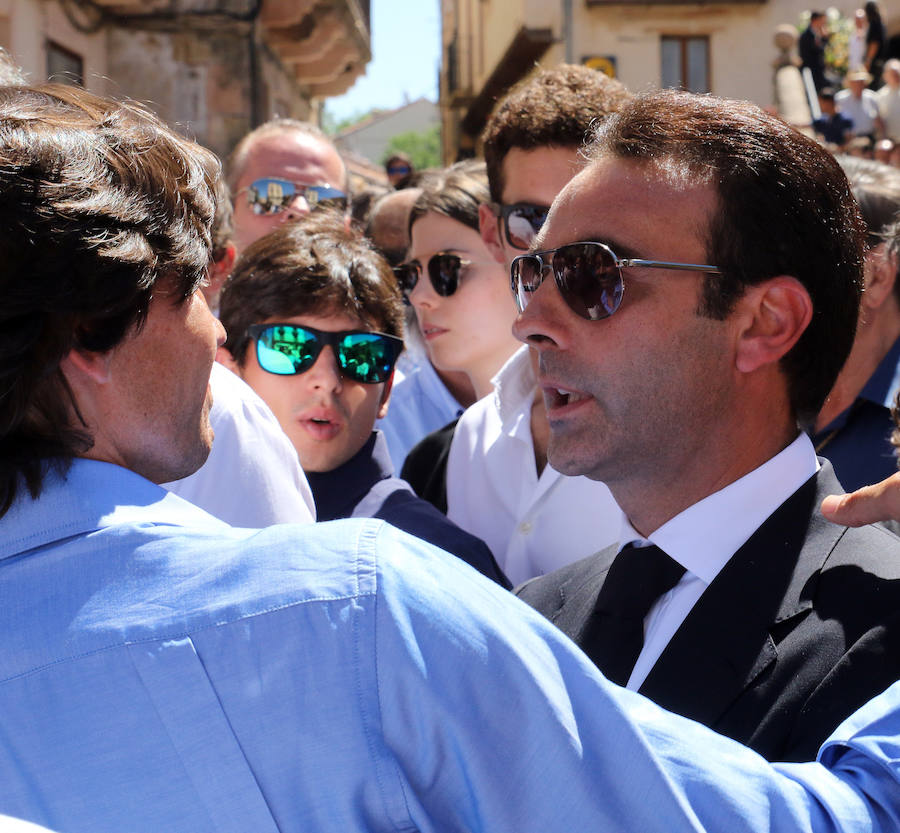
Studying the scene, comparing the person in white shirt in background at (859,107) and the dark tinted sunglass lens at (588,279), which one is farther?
the person in white shirt in background at (859,107)

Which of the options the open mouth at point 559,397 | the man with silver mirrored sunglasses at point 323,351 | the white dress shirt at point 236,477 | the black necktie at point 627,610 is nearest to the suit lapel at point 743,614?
the black necktie at point 627,610

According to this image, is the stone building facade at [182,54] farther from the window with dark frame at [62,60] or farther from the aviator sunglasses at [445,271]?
the aviator sunglasses at [445,271]

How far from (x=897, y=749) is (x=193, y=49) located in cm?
903

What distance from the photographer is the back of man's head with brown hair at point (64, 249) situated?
118 cm

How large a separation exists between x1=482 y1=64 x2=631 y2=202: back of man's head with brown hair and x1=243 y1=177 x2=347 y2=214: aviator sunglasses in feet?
4.21

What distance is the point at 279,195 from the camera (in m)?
4.39

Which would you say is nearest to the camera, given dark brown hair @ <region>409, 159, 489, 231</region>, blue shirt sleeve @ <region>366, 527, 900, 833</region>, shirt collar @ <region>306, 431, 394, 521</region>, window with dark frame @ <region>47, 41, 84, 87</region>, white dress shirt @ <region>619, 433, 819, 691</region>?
blue shirt sleeve @ <region>366, 527, 900, 833</region>

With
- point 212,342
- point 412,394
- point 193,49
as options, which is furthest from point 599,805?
point 193,49

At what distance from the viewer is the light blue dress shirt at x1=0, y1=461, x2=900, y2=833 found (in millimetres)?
1017

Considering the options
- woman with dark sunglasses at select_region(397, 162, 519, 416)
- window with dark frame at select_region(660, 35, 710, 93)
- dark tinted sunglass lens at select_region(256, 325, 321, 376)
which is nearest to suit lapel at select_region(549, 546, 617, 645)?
dark tinted sunglass lens at select_region(256, 325, 321, 376)

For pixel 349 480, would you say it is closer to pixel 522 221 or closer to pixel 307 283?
pixel 307 283

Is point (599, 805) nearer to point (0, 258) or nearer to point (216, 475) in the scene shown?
point (0, 258)

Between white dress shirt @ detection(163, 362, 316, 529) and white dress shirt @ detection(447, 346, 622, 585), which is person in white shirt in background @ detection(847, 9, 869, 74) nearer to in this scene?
white dress shirt @ detection(447, 346, 622, 585)

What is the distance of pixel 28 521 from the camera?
3.71ft
